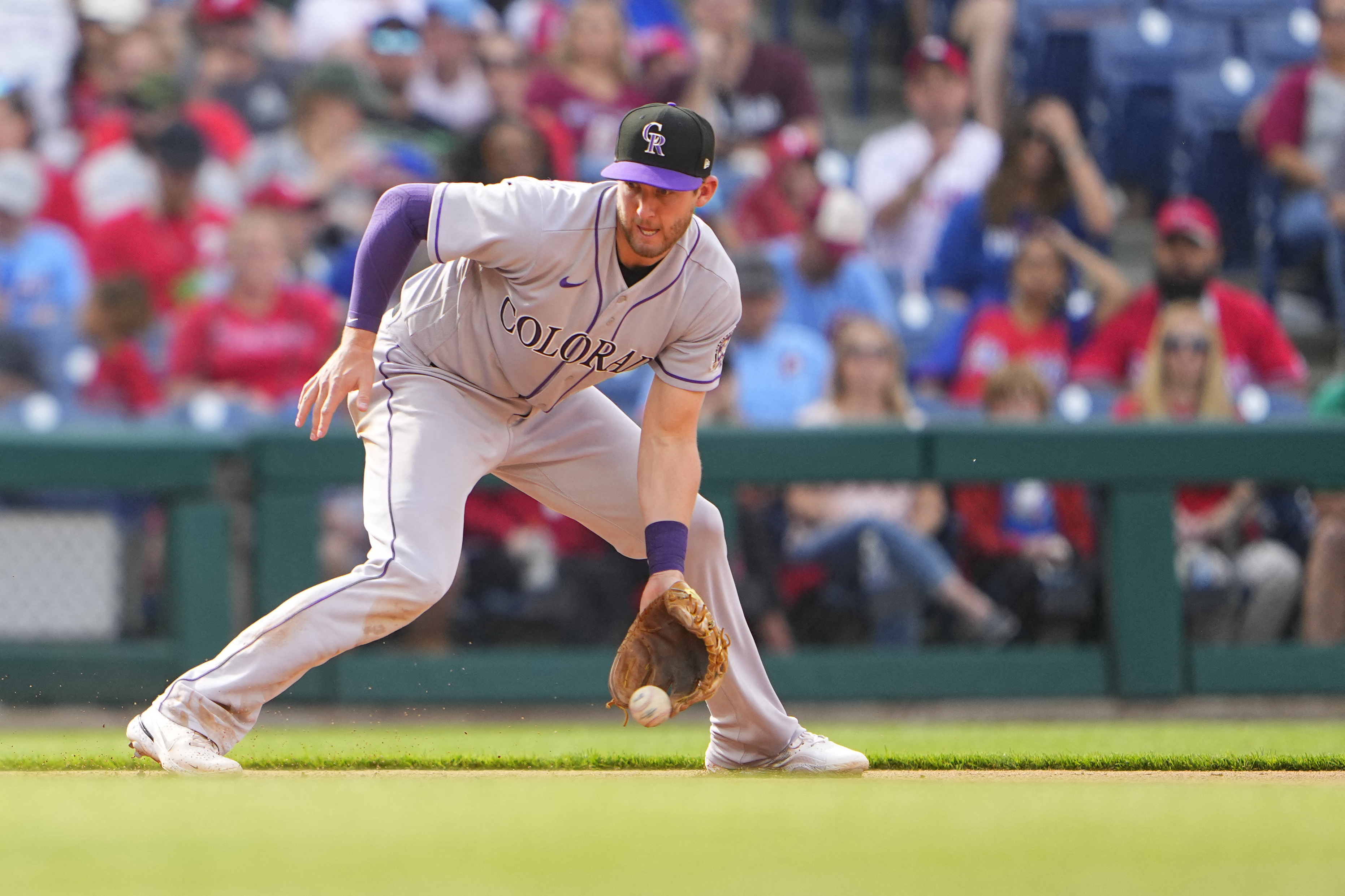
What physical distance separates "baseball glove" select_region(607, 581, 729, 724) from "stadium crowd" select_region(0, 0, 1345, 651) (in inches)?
96.8

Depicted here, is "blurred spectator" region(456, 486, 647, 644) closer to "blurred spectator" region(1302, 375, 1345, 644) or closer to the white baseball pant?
the white baseball pant

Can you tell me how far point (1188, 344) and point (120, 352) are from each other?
4469 millimetres

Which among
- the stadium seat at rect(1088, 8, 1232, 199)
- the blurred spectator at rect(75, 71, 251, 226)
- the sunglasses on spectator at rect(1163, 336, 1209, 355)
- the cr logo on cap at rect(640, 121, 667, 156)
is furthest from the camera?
the stadium seat at rect(1088, 8, 1232, 199)

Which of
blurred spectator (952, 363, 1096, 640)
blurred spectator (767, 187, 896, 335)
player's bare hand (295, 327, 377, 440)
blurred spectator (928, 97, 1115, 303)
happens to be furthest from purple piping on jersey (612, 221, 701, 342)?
blurred spectator (928, 97, 1115, 303)

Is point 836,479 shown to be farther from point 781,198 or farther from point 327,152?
point 327,152

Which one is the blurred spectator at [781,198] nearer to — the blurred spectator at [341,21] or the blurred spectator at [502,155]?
the blurred spectator at [502,155]

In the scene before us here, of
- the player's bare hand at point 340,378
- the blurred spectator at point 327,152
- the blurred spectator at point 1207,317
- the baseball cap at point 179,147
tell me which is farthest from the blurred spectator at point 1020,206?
the player's bare hand at point 340,378

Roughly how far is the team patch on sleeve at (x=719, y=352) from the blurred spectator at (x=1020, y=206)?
14.0 feet

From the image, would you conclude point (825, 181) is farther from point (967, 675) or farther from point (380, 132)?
point (967, 675)

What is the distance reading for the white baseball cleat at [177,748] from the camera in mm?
3631

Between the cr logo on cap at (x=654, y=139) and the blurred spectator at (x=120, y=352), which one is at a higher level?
the cr logo on cap at (x=654, y=139)

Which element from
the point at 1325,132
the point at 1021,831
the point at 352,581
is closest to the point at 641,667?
the point at 352,581

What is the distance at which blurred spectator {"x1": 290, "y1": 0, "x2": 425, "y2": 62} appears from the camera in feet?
29.3

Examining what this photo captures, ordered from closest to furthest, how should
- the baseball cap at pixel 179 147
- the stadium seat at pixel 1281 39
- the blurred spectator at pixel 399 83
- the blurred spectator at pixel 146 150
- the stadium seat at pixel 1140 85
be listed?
the baseball cap at pixel 179 147
the blurred spectator at pixel 146 150
the blurred spectator at pixel 399 83
the stadium seat at pixel 1140 85
the stadium seat at pixel 1281 39
